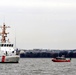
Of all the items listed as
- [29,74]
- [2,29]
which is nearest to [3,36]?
[2,29]

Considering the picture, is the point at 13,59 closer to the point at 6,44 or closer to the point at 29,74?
the point at 6,44

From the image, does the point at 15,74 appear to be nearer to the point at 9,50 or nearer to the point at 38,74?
the point at 38,74

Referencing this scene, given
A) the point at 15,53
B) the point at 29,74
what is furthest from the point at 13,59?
the point at 29,74

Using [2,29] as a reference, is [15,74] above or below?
below

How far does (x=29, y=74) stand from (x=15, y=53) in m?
62.0

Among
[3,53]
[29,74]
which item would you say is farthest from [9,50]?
[29,74]

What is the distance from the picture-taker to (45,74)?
114812 mm

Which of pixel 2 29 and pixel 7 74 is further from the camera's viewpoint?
pixel 2 29

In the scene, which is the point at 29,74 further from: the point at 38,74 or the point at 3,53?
the point at 3,53

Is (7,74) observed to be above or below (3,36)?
below

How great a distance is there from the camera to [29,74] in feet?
377

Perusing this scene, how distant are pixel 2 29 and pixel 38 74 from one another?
216ft

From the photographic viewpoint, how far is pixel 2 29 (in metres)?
179

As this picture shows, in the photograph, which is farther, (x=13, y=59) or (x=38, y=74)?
(x=13, y=59)
